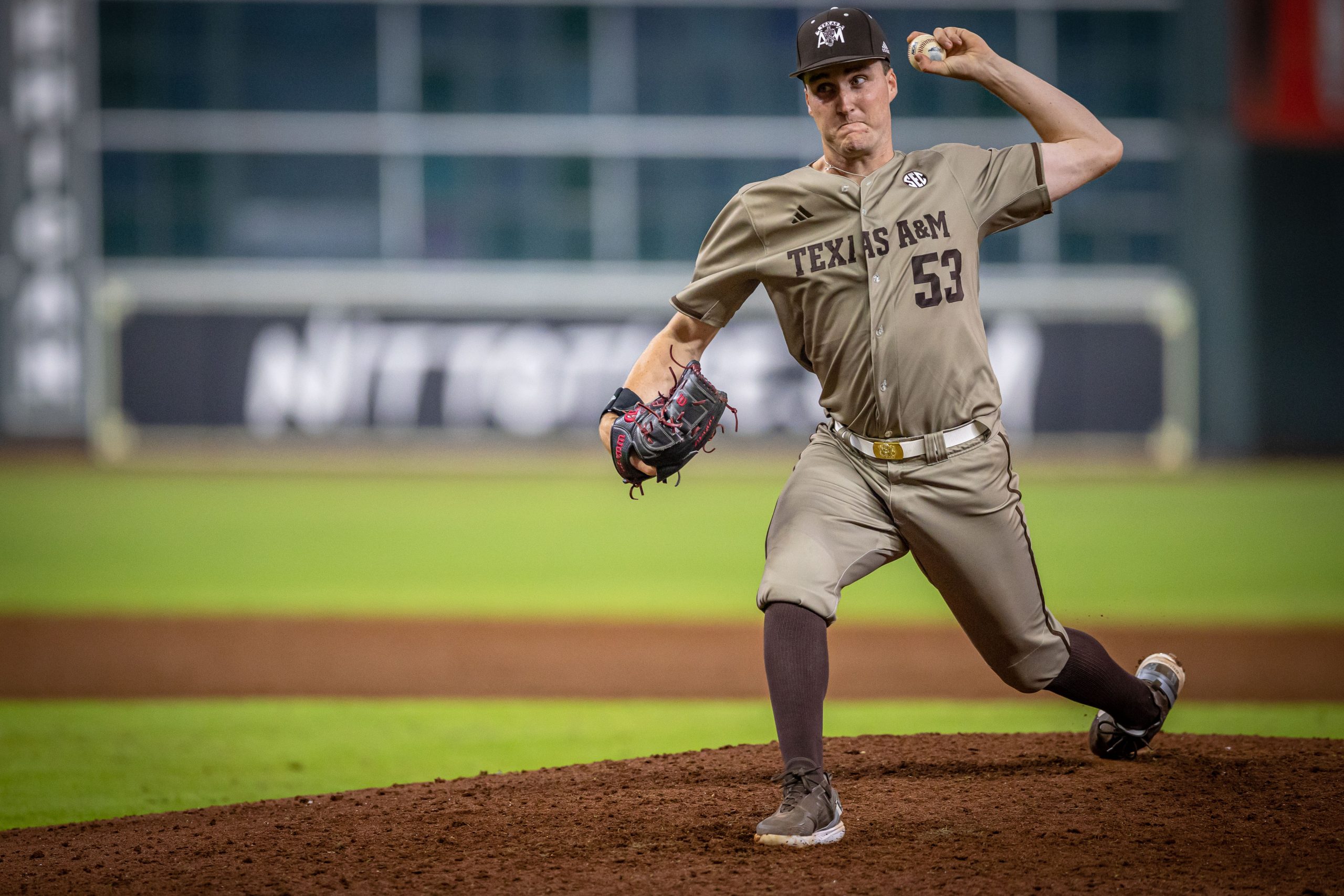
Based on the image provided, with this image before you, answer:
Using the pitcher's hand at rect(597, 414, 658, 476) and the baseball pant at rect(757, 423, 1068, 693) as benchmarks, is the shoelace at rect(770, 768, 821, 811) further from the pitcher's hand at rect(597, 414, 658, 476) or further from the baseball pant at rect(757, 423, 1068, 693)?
the pitcher's hand at rect(597, 414, 658, 476)

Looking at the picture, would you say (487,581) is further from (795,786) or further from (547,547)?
(795,786)

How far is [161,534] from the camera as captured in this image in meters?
11.6

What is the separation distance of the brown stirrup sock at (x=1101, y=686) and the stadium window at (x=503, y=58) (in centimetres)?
1806

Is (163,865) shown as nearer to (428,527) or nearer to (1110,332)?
(428,527)

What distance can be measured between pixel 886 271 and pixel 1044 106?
0.60 meters

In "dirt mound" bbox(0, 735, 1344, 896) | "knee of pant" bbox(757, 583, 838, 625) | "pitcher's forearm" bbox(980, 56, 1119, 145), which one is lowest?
"dirt mound" bbox(0, 735, 1344, 896)

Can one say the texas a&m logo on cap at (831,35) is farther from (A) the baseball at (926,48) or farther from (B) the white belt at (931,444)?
(B) the white belt at (931,444)

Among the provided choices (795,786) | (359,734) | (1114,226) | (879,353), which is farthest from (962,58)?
(1114,226)

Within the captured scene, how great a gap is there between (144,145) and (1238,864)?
19.7 m

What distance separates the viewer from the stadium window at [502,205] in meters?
20.7

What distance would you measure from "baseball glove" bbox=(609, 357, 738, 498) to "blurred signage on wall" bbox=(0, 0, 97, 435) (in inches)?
699

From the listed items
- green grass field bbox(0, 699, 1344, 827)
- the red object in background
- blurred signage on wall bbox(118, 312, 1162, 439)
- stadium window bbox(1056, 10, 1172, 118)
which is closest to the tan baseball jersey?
green grass field bbox(0, 699, 1344, 827)

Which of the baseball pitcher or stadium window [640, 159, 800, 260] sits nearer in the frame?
the baseball pitcher

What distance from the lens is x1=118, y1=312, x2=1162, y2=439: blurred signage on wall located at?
19.0 m
